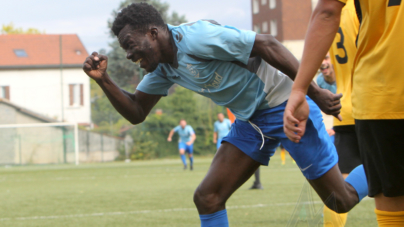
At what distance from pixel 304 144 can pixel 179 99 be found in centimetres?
2520

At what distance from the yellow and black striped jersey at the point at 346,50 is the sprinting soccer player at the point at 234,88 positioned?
98cm

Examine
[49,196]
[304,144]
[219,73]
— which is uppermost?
[219,73]

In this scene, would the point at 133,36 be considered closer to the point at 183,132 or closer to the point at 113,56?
the point at 183,132

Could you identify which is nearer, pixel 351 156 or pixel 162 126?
pixel 351 156

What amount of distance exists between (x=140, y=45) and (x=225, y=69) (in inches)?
21.4

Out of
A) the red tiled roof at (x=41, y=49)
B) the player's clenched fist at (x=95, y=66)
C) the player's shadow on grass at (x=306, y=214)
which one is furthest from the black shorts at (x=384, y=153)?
the red tiled roof at (x=41, y=49)

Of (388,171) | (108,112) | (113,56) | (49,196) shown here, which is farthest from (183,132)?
(388,171)

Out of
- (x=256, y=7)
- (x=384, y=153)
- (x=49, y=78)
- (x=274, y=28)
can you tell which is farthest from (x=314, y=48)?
(x=256, y=7)

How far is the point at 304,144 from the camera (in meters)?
3.12

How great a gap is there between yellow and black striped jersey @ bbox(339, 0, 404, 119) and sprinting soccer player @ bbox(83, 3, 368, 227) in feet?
2.71

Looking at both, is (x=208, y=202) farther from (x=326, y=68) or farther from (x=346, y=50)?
(x=326, y=68)

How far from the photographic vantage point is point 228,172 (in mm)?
3270

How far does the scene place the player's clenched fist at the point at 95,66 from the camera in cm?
312

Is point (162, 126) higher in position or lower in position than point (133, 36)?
lower
